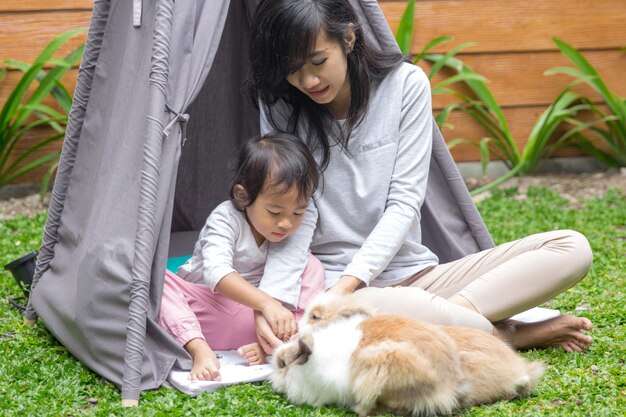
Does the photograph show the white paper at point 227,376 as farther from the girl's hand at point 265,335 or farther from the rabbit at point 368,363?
the rabbit at point 368,363

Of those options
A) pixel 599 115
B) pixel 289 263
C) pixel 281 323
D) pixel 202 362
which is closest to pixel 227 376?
pixel 202 362

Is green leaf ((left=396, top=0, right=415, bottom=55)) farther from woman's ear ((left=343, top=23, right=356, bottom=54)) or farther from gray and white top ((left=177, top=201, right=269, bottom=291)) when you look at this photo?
gray and white top ((left=177, top=201, right=269, bottom=291))

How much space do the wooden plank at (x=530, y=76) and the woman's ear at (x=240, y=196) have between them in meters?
2.91

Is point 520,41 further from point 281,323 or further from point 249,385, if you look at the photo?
point 249,385

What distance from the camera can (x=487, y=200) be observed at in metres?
5.43

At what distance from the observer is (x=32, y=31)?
5250 mm

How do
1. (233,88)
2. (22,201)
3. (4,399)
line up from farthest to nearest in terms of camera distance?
(22,201) < (233,88) < (4,399)

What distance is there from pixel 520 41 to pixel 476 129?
600mm

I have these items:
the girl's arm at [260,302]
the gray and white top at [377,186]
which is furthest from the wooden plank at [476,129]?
the girl's arm at [260,302]

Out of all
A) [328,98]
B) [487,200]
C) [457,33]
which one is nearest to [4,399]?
[328,98]

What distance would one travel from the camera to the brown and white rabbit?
7.48 feet

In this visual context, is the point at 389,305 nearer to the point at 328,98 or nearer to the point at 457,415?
the point at 457,415

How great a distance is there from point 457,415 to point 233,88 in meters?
1.98

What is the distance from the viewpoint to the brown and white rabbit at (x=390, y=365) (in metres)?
2.28
